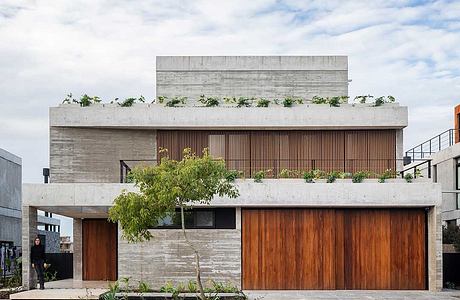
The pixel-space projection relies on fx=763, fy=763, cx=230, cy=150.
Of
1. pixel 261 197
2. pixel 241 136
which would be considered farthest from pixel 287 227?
pixel 241 136

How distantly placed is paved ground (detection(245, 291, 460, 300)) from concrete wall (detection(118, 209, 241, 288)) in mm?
1397

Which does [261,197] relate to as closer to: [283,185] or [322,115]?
[283,185]

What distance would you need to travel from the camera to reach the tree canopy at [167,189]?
1914 centimetres

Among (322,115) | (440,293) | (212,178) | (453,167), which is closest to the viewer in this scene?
(212,178)

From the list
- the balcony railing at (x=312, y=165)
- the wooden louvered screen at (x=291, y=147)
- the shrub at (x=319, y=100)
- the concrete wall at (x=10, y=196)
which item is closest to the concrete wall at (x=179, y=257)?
the balcony railing at (x=312, y=165)

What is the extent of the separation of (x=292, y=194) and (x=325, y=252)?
239cm

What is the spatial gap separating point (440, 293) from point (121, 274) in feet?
35.0

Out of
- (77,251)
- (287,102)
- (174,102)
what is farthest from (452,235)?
(77,251)

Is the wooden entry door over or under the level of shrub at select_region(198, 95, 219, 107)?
under

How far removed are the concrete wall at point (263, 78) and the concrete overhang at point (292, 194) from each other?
706 cm

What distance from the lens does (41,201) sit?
1009 inches

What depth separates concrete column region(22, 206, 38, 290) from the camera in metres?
25.6

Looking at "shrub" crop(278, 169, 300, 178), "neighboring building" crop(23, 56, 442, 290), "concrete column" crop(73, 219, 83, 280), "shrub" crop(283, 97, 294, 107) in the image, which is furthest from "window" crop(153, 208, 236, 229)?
"concrete column" crop(73, 219, 83, 280)

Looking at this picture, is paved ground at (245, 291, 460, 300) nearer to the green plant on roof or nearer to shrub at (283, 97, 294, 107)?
shrub at (283, 97, 294, 107)
